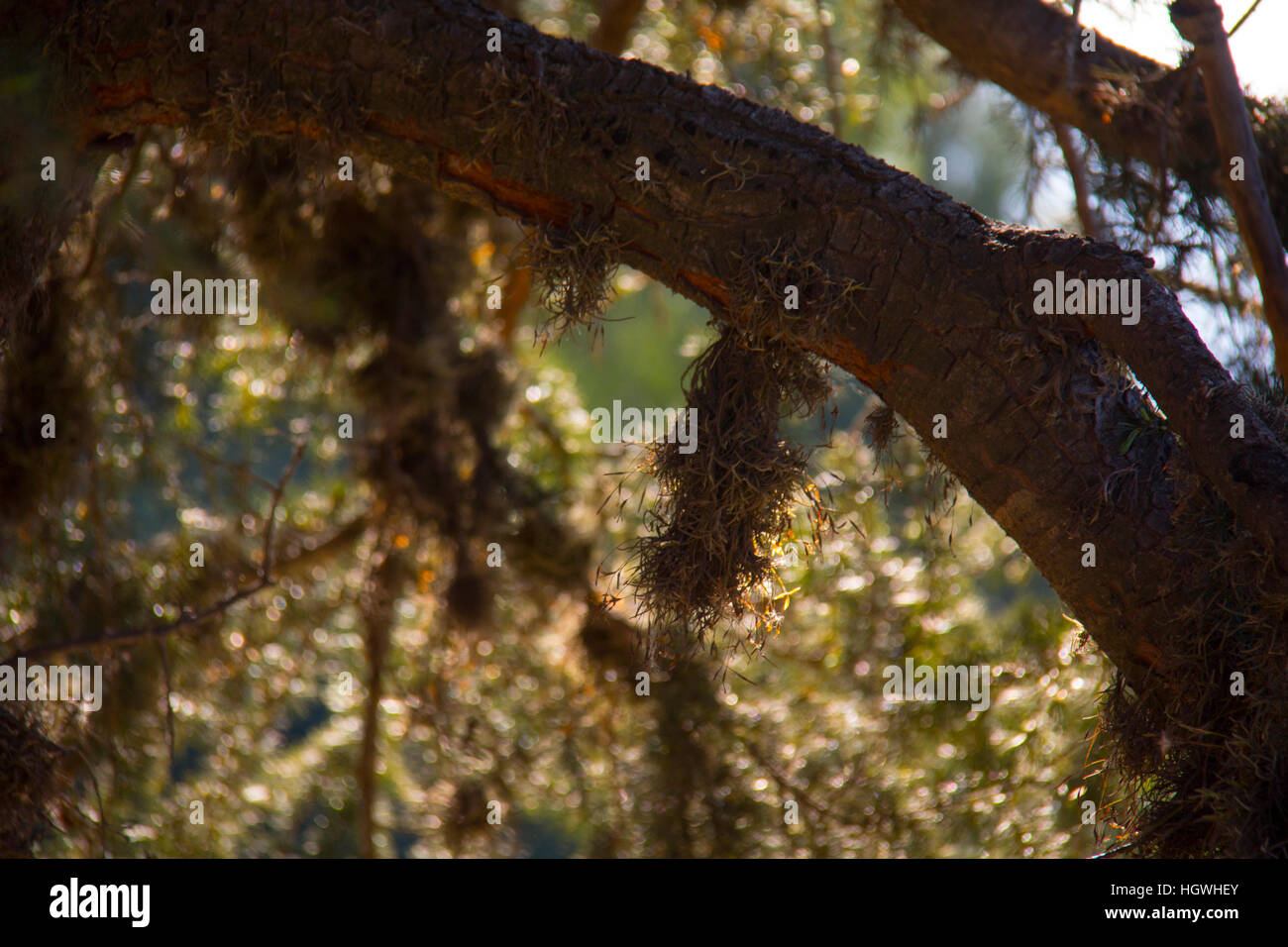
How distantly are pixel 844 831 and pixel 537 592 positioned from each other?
1166 millimetres

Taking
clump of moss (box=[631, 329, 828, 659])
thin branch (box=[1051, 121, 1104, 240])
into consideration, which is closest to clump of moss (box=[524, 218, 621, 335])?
clump of moss (box=[631, 329, 828, 659])

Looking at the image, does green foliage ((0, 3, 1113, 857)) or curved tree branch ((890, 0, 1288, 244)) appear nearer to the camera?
curved tree branch ((890, 0, 1288, 244))

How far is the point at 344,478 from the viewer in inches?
139

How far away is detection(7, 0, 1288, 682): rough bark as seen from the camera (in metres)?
1.36

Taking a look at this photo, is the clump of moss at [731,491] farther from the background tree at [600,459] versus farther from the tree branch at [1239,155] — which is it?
the tree branch at [1239,155]

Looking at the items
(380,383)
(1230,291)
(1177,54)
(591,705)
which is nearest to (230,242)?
(380,383)

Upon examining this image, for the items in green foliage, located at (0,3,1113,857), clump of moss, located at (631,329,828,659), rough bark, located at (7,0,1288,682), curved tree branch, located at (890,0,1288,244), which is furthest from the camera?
green foliage, located at (0,3,1113,857)

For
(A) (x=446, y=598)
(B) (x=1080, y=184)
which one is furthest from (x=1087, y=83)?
(A) (x=446, y=598)

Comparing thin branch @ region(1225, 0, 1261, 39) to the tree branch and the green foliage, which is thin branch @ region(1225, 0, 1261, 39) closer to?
the tree branch

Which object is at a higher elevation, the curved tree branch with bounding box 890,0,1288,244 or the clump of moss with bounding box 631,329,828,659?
the curved tree branch with bounding box 890,0,1288,244

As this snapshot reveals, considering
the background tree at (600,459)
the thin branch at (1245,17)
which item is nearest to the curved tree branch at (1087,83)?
the background tree at (600,459)

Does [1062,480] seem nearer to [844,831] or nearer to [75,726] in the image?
[844,831]

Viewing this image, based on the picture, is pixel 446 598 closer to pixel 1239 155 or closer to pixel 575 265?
pixel 575 265

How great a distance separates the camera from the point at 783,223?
1.49m
